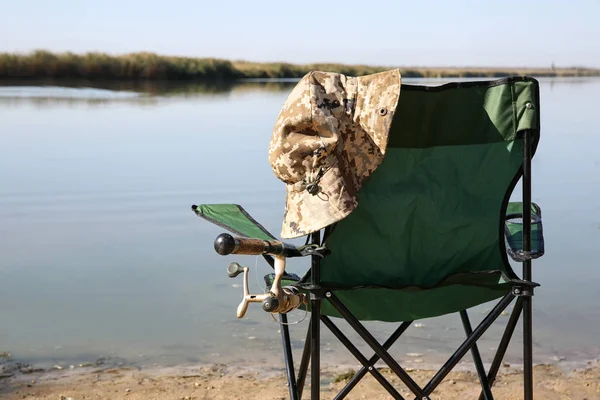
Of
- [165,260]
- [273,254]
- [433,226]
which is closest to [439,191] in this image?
[433,226]

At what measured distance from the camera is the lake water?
421cm

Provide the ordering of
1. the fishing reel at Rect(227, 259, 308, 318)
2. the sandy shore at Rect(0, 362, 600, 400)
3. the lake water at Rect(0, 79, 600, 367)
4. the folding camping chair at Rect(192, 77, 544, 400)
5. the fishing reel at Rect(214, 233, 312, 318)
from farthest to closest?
the lake water at Rect(0, 79, 600, 367), the sandy shore at Rect(0, 362, 600, 400), the folding camping chair at Rect(192, 77, 544, 400), the fishing reel at Rect(227, 259, 308, 318), the fishing reel at Rect(214, 233, 312, 318)

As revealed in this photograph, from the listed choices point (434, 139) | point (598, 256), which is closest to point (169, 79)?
point (598, 256)

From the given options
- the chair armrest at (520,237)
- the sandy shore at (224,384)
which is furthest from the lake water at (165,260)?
the chair armrest at (520,237)

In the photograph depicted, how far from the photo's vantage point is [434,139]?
2.59m

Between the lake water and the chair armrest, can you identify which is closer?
the chair armrest

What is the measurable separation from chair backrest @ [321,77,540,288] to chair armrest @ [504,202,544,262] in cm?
6

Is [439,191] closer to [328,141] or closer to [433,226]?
[433,226]

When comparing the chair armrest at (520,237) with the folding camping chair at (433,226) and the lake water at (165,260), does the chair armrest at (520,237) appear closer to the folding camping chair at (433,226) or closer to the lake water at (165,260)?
the folding camping chair at (433,226)

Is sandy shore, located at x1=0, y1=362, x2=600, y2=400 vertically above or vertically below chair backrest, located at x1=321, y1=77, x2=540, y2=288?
below

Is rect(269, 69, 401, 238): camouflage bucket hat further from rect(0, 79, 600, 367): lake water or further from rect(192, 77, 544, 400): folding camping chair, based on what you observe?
rect(0, 79, 600, 367): lake water

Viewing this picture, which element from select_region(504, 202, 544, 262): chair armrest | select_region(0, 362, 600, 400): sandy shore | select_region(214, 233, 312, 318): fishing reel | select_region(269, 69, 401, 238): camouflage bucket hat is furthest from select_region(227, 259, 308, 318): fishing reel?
select_region(0, 362, 600, 400): sandy shore

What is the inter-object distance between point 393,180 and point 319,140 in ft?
0.88

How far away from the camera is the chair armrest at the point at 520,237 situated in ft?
8.51
